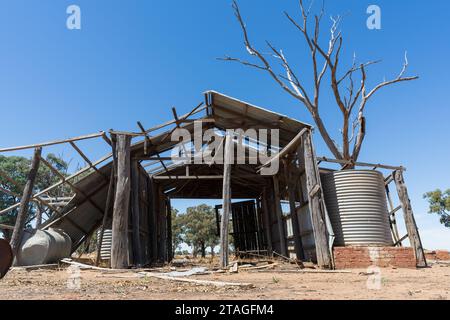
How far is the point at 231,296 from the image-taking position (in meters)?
4.49

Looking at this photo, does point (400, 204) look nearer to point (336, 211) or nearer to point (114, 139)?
point (336, 211)

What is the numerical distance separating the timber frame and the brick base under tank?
33cm

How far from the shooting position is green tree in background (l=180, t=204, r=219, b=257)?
44.2 metres

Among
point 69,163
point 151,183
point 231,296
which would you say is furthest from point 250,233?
point 69,163

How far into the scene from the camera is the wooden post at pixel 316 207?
374 inches

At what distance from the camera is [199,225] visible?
147 ft

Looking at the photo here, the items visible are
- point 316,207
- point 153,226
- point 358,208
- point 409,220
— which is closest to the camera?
point 316,207

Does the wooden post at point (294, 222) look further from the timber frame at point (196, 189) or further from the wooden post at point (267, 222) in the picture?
the wooden post at point (267, 222)

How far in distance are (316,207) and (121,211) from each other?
647 cm

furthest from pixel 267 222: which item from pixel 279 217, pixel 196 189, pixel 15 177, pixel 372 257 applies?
pixel 15 177

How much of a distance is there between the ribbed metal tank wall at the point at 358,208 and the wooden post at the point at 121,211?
22.6 ft

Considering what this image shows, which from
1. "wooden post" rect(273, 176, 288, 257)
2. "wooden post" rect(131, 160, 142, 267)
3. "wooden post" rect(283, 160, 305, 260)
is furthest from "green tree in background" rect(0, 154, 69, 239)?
"wooden post" rect(283, 160, 305, 260)

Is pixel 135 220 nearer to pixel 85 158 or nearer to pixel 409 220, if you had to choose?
pixel 85 158

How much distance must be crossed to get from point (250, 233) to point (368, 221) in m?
11.1
